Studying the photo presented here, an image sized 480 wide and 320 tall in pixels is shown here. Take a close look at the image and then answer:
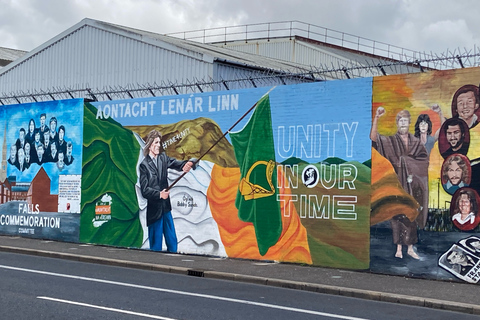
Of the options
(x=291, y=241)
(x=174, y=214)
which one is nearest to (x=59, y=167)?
(x=174, y=214)

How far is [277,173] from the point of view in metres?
16.0

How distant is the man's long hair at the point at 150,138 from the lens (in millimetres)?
18578

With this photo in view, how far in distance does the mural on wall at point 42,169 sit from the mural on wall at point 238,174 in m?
0.64

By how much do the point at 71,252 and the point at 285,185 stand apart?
6.00m

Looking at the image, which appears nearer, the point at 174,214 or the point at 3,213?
the point at 174,214

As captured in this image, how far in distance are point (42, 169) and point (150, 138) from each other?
4.84 metres

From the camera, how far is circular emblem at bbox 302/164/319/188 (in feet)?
50.3

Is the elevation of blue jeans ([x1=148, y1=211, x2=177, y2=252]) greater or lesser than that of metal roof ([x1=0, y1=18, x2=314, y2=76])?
lesser

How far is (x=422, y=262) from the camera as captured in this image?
44.4 feet

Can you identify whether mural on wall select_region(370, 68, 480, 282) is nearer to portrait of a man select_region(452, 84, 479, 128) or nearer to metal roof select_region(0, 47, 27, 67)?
portrait of a man select_region(452, 84, 479, 128)

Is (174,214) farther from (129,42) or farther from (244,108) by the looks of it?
(129,42)

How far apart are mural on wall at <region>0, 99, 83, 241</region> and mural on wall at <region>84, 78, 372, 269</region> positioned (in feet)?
2.10

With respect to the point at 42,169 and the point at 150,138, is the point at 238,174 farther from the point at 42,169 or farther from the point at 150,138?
the point at 42,169

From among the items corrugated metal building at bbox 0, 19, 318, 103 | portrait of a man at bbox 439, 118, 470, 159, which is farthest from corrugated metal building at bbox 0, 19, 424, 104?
portrait of a man at bbox 439, 118, 470, 159
